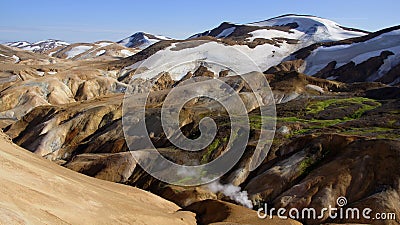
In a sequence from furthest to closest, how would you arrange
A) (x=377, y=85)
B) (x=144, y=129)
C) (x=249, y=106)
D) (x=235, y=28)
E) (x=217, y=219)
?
(x=235, y=28), (x=377, y=85), (x=249, y=106), (x=144, y=129), (x=217, y=219)

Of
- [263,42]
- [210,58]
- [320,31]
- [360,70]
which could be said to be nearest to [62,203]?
[360,70]

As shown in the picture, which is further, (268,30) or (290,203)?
(268,30)

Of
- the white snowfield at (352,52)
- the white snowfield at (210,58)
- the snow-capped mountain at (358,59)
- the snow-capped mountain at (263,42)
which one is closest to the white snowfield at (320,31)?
the snow-capped mountain at (263,42)

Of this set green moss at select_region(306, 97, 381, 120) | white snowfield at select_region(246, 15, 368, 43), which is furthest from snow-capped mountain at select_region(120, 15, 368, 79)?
green moss at select_region(306, 97, 381, 120)

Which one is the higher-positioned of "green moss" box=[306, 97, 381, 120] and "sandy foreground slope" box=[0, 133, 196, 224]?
"sandy foreground slope" box=[0, 133, 196, 224]

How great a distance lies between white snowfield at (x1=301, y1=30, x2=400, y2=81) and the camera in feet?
337

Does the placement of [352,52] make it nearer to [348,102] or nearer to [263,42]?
[263,42]

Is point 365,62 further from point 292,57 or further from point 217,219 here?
point 217,219

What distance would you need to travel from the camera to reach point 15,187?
19.4 m

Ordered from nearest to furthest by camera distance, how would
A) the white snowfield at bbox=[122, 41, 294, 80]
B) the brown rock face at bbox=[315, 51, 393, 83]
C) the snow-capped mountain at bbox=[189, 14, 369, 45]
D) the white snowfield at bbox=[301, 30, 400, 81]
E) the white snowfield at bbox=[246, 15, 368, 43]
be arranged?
the brown rock face at bbox=[315, 51, 393, 83] < the white snowfield at bbox=[301, 30, 400, 81] < the white snowfield at bbox=[122, 41, 294, 80] < the white snowfield at bbox=[246, 15, 368, 43] < the snow-capped mountain at bbox=[189, 14, 369, 45]

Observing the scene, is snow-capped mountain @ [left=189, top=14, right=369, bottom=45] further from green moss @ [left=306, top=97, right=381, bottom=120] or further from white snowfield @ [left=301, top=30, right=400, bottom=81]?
green moss @ [left=306, top=97, right=381, bottom=120]

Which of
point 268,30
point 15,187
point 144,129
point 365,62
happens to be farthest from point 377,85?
point 268,30

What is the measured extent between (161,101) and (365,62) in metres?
54.1

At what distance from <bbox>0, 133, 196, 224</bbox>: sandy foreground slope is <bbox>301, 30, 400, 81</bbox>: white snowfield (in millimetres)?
86636
